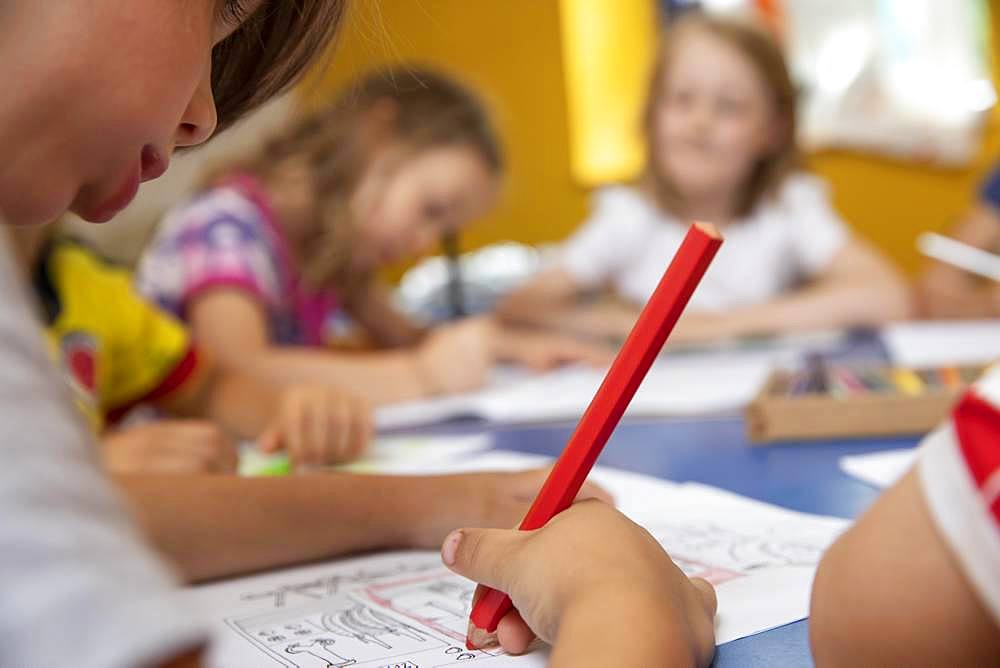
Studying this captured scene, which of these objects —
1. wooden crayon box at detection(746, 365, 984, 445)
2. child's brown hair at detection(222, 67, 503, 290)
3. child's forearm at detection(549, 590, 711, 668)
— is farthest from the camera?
child's brown hair at detection(222, 67, 503, 290)

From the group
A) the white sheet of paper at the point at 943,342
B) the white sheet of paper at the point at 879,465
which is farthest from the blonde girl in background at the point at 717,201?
the white sheet of paper at the point at 879,465

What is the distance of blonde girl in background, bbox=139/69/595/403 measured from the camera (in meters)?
1.10

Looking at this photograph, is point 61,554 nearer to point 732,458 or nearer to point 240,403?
point 732,458

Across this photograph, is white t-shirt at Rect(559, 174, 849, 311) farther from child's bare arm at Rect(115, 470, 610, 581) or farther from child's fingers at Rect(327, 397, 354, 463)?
child's bare arm at Rect(115, 470, 610, 581)

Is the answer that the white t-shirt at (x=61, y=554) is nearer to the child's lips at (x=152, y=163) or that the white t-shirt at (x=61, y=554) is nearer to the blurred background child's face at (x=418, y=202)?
the child's lips at (x=152, y=163)

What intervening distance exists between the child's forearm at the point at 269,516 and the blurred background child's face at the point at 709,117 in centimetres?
116

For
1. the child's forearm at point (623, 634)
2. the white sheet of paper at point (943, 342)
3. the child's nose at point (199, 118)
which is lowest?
the white sheet of paper at point (943, 342)

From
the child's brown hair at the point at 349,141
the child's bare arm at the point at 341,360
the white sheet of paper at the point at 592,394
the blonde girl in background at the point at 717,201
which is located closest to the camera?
the white sheet of paper at the point at 592,394

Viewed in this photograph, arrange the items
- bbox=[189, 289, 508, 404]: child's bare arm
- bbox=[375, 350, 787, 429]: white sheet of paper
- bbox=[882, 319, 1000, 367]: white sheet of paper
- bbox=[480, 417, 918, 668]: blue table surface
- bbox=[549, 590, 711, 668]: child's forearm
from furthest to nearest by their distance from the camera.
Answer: bbox=[189, 289, 508, 404]: child's bare arm
bbox=[882, 319, 1000, 367]: white sheet of paper
bbox=[375, 350, 787, 429]: white sheet of paper
bbox=[480, 417, 918, 668]: blue table surface
bbox=[549, 590, 711, 668]: child's forearm

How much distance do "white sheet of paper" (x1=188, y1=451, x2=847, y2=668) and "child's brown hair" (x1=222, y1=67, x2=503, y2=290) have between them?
0.87m

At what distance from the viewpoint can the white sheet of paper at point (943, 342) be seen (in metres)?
0.97

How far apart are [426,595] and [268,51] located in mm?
240

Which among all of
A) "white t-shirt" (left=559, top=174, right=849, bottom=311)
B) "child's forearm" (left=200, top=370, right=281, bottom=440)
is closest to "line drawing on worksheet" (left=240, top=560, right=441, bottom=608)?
"child's forearm" (left=200, top=370, right=281, bottom=440)

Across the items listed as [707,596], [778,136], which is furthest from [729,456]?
[778,136]
